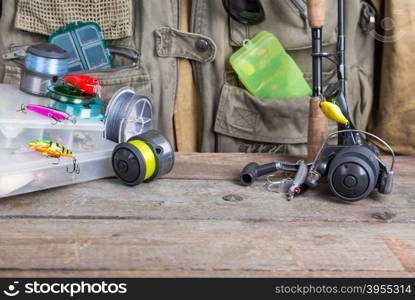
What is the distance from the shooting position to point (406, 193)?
3.73ft

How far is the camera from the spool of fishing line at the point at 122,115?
123 cm

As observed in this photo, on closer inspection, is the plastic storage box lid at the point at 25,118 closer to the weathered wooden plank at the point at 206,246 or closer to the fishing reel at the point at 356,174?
the weathered wooden plank at the point at 206,246

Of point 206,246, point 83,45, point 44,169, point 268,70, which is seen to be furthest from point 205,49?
point 206,246

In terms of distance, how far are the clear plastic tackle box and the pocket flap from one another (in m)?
0.36

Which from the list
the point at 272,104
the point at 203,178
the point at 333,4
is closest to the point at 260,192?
the point at 203,178

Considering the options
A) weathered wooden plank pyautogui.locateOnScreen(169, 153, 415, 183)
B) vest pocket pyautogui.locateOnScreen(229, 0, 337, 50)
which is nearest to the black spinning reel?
weathered wooden plank pyautogui.locateOnScreen(169, 153, 415, 183)

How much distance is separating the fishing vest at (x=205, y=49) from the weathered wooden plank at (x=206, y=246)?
49cm

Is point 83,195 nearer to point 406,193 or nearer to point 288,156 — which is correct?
point 288,156

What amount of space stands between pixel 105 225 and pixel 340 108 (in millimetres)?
529

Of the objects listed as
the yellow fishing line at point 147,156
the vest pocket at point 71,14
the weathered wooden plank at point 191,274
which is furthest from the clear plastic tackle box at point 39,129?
the weathered wooden plank at point 191,274

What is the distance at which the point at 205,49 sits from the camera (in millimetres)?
1410

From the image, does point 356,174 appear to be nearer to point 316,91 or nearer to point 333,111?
point 333,111

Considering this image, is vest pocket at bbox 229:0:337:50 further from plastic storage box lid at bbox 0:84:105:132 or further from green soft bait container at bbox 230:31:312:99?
plastic storage box lid at bbox 0:84:105:132

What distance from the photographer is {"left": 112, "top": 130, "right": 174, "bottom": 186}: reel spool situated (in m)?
1.11
